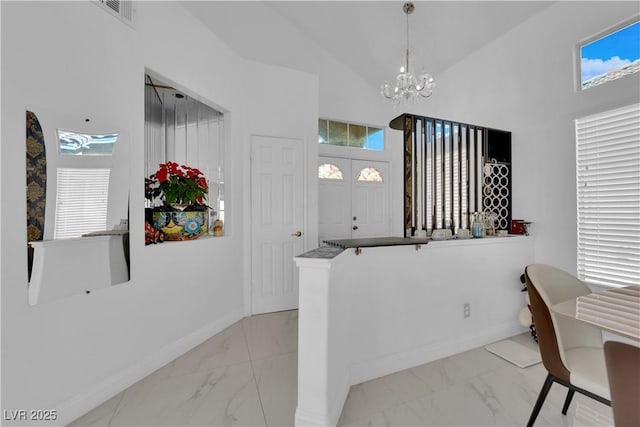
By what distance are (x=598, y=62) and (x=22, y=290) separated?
4.43m

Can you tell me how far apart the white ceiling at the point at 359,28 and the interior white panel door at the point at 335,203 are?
1.45m

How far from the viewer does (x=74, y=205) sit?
1.69 meters

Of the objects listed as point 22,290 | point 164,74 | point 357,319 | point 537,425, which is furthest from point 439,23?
point 22,290

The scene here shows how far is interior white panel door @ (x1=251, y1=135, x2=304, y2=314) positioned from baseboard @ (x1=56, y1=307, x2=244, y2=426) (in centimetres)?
70

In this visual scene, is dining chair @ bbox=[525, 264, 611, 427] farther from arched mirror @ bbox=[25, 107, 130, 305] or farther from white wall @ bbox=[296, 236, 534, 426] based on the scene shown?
arched mirror @ bbox=[25, 107, 130, 305]

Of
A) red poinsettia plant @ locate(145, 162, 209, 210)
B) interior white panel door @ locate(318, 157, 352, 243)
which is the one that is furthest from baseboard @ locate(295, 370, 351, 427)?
interior white panel door @ locate(318, 157, 352, 243)

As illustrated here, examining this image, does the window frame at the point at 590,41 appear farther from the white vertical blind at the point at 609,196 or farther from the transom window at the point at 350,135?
the transom window at the point at 350,135

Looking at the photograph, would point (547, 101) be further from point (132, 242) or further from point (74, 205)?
point (74, 205)

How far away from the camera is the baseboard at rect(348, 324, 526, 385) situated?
76.6 inches

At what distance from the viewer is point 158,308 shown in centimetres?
221

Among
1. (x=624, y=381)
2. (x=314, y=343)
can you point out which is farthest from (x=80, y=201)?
(x=624, y=381)

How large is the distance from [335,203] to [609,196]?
288 cm

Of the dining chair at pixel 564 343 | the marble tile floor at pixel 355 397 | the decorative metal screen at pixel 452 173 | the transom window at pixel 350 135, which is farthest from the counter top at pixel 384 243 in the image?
the transom window at pixel 350 135

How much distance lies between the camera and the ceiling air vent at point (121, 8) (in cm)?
183
